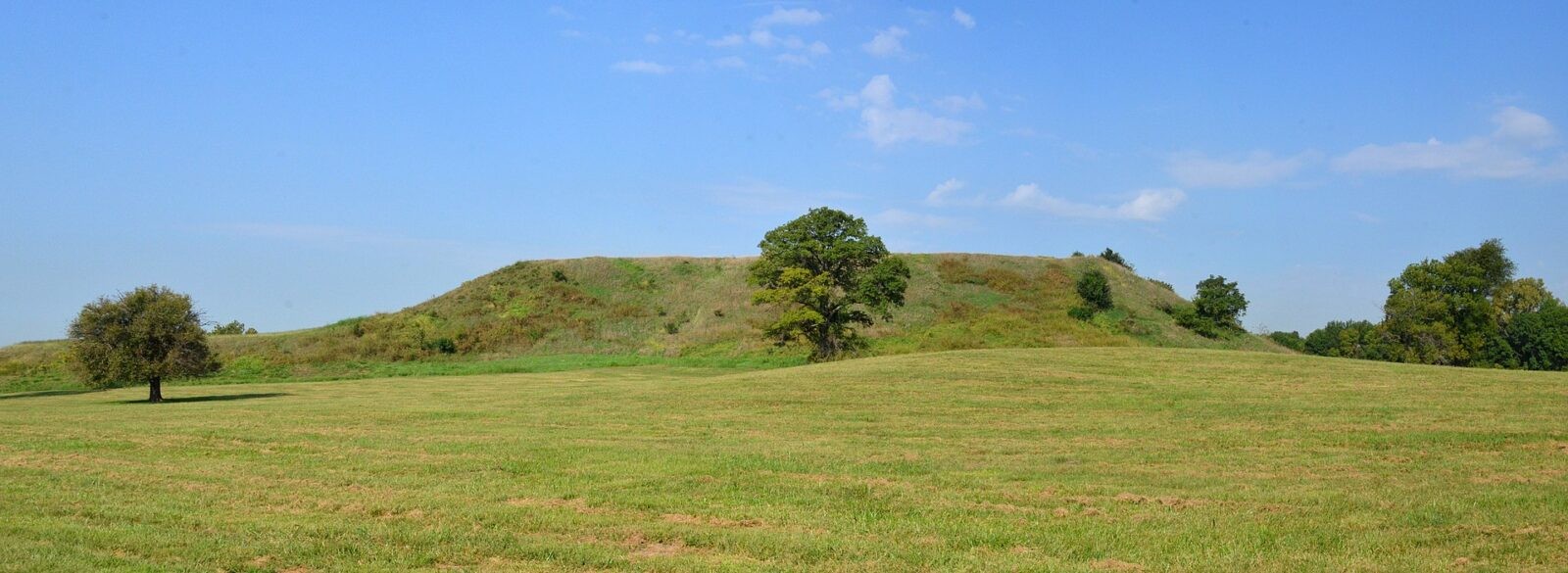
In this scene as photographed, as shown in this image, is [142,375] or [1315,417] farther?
[142,375]

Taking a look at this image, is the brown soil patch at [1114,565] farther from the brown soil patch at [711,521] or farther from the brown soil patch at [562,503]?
the brown soil patch at [562,503]

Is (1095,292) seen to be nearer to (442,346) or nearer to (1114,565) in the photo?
(442,346)

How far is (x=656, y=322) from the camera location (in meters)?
80.6

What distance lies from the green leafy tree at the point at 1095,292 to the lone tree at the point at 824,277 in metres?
23.1

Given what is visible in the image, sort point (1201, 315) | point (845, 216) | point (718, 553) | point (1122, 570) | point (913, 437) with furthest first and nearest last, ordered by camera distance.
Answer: point (1201, 315)
point (845, 216)
point (913, 437)
point (718, 553)
point (1122, 570)

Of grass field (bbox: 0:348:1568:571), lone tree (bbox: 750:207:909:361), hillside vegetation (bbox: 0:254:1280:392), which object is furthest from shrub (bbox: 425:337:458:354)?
grass field (bbox: 0:348:1568:571)

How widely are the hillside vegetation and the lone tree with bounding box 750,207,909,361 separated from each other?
4.95 meters

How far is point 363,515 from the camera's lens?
12.3 meters

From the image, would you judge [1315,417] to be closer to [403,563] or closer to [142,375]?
[403,563]

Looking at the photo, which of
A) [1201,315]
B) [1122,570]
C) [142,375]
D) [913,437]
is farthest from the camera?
[1201,315]

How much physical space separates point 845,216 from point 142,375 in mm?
34557

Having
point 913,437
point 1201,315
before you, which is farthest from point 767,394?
point 1201,315

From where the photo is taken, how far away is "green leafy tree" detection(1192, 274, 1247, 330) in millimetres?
68500

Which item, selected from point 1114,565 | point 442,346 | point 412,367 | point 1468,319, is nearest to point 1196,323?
point 1468,319
